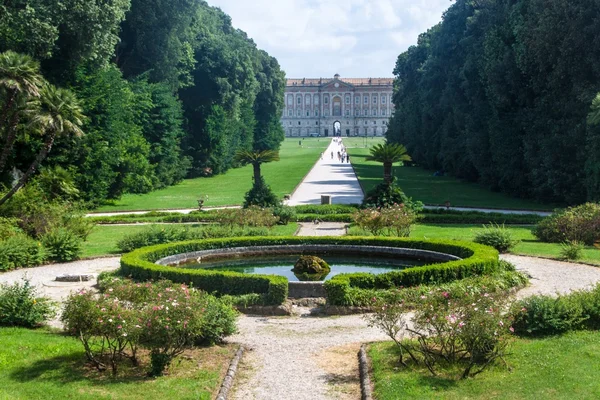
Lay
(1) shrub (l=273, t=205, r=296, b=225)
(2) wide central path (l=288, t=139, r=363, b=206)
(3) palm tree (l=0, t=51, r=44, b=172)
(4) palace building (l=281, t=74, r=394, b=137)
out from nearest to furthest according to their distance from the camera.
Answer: (3) palm tree (l=0, t=51, r=44, b=172), (1) shrub (l=273, t=205, r=296, b=225), (2) wide central path (l=288, t=139, r=363, b=206), (4) palace building (l=281, t=74, r=394, b=137)

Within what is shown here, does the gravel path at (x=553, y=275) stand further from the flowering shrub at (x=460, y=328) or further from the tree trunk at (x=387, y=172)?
the tree trunk at (x=387, y=172)

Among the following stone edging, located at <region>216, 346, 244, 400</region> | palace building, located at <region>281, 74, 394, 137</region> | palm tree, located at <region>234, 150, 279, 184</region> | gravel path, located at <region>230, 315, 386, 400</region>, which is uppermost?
palace building, located at <region>281, 74, 394, 137</region>

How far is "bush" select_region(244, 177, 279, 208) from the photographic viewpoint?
2730 cm

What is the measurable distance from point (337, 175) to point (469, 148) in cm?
1170

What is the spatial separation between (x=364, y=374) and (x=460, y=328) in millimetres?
1350

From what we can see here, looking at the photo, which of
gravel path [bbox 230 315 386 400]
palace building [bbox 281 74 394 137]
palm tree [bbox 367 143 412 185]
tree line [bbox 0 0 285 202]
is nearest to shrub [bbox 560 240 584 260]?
gravel path [bbox 230 315 386 400]

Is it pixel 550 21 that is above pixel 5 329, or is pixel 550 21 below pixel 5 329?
above

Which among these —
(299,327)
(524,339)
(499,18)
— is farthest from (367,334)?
(499,18)

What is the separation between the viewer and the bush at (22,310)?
11547 millimetres

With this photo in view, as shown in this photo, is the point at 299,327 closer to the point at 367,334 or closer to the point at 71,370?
the point at 367,334

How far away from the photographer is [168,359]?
9.14 m

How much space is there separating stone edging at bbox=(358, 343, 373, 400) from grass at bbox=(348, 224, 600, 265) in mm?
9315

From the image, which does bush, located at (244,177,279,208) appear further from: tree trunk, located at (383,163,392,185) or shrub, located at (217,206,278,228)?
tree trunk, located at (383,163,392,185)

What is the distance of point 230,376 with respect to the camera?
916 cm
